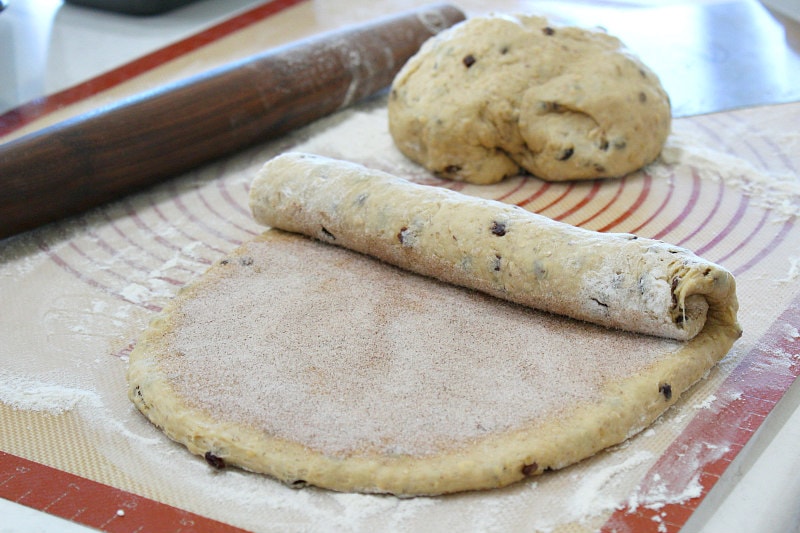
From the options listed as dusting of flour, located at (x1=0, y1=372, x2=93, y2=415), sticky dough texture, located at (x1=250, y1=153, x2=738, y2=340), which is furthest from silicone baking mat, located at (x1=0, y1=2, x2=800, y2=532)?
sticky dough texture, located at (x1=250, y1=153, x2=738, y2=340)

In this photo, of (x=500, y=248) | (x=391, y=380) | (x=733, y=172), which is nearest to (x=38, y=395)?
(x=391, y=380)

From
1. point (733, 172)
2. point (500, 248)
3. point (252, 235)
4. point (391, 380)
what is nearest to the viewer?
point (391, 380)

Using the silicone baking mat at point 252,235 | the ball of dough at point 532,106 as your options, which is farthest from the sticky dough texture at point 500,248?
the ball of dough at point 532,106

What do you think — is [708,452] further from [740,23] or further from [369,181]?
[740,23]

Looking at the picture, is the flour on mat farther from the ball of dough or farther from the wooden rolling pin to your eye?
the wooden rolling pin

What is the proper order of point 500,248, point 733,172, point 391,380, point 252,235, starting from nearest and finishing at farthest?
point 391,380
point 500,248
point 252,235
point 733,172

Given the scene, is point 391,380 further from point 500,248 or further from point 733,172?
point 733,172

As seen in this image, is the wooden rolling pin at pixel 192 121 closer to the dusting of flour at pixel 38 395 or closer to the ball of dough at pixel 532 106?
the ball of dough at pixel 532 106

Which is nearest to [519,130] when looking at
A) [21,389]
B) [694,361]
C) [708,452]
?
[694,361]
